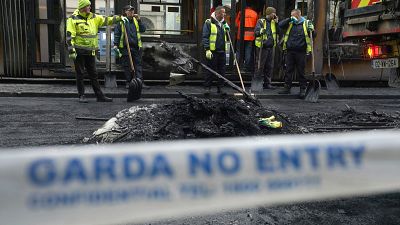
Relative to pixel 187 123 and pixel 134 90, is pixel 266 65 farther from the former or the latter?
pixel 187 123

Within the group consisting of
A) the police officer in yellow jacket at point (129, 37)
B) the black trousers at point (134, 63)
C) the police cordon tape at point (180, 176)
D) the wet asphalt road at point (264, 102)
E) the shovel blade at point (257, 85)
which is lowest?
the wet asphalt road at point (264, 102)

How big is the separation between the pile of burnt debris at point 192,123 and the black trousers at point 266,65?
487 centimetres

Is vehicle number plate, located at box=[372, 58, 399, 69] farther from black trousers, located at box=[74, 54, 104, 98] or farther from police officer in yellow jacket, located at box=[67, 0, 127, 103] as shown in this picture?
black trousers, located at box=[74, 54, 104, 98]

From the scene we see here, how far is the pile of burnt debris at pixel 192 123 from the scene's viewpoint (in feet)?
15.7

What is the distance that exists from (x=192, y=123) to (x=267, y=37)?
242 inches

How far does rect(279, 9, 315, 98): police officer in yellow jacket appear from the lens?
31.1 feet

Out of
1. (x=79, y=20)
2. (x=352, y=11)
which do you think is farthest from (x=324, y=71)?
(x=79, y=20)

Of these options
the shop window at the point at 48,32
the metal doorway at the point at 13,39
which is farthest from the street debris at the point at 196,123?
the metal doorway at the point at 13,39

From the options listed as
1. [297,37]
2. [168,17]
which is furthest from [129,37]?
[297,37]

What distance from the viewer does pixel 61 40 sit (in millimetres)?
10844

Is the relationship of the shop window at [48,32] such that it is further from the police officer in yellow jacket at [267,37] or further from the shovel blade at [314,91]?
the shovel blade at [314,91]

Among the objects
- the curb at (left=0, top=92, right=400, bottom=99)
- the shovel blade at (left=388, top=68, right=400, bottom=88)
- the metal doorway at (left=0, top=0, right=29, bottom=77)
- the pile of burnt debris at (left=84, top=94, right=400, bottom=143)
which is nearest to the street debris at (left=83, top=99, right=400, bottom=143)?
the pile of burnt debris at (left=84, top=94, right=400, bottom=143)

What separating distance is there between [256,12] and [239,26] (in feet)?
2.40

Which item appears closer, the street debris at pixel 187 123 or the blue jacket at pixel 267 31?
the street debris at pixel 187 123
